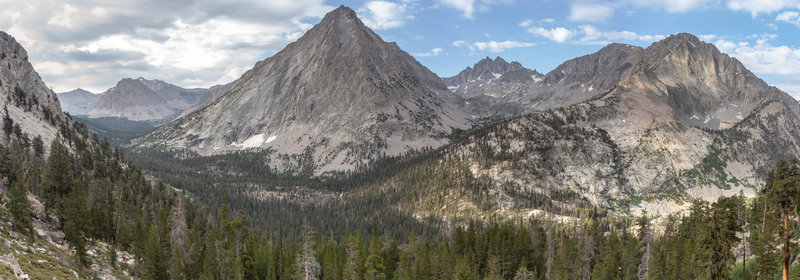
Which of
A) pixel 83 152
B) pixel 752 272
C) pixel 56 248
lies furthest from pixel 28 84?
pixel 752 272

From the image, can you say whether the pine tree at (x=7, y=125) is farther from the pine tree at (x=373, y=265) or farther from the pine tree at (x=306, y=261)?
the pine tree at (x=373, y=265)

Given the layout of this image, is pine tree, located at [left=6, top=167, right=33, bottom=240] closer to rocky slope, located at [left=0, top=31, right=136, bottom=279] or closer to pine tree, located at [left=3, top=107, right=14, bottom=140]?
rocky slope, located at [left=0, top=31, right=136, bottom=279]

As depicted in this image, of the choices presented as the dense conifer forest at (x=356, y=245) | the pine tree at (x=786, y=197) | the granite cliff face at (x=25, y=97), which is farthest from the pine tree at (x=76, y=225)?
the pine tree at (x=786, y=197)

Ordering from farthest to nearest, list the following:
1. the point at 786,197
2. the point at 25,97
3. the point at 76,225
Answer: the point at 25,97 → the point at 76,225 → the point at 786,197

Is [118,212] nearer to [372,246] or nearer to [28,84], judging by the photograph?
[372,246]

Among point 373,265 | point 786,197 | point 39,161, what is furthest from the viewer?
point 39,161

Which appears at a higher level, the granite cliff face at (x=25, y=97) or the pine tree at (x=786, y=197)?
the granite cliff face at (x=25, y=97)

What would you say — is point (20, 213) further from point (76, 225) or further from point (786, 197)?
point (786, 197)

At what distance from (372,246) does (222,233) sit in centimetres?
2483

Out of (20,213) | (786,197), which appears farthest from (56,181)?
(786,197)

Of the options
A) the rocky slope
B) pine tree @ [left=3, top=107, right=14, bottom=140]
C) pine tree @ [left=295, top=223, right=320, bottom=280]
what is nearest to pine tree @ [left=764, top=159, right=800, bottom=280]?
pine tree @ [left=295, top=223, right=320, bottom=280]

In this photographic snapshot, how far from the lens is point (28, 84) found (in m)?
149

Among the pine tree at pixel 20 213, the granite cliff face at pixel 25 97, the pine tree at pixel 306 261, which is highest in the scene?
the granite cliff face at pixel 25 97

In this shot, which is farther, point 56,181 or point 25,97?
point 25,97
